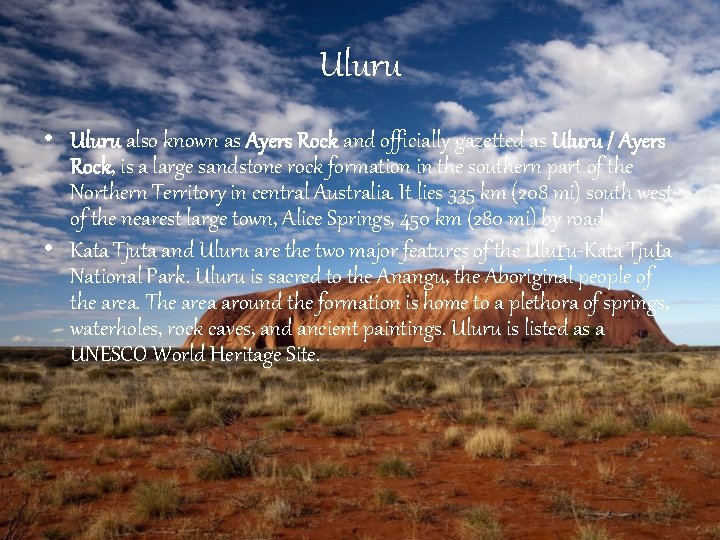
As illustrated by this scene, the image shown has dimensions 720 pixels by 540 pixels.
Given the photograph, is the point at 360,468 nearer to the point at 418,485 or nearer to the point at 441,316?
the point at 418,485

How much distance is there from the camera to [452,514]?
5.92 metres

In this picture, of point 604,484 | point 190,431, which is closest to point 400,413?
point 190,431

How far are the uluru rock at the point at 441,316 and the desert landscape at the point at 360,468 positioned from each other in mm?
65205

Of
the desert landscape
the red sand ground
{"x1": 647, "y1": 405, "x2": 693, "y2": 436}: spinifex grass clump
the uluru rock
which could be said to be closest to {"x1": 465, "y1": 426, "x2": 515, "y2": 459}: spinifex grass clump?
the desert landscape

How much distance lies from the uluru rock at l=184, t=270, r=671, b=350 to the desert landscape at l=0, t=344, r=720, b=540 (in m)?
65.2

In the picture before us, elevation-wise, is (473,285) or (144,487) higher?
(473,285)

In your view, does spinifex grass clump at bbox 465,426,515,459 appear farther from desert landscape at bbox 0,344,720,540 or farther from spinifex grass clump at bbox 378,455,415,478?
spinifex grass clump at bbox 378,455,415,478

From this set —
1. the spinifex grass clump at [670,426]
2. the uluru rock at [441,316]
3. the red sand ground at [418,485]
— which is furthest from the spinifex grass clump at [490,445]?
the uluru rock at [441,316]

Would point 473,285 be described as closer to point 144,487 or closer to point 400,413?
point 400,413

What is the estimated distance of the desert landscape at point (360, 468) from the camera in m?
5.60

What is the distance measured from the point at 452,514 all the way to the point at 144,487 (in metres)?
3.58

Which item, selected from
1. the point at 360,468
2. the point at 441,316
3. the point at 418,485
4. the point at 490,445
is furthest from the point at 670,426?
the point at 441,316

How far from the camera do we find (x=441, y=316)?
86250 mm

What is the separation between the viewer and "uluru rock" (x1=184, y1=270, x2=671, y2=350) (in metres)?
80.1
